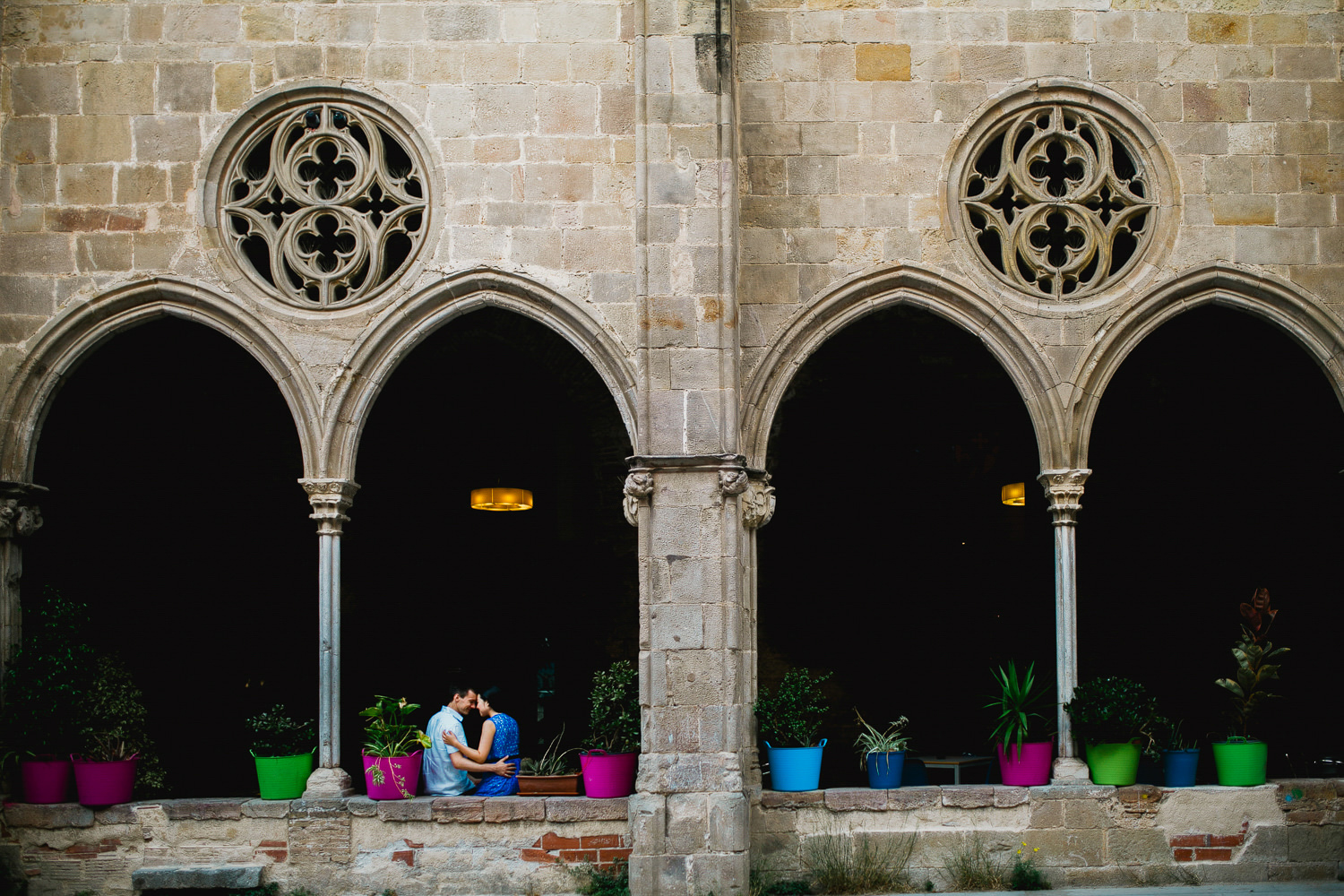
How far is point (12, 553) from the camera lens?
7.88 metres

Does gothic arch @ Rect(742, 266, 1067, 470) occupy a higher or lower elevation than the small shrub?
higher

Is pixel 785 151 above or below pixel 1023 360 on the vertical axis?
above

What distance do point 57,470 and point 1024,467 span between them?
7.86 m

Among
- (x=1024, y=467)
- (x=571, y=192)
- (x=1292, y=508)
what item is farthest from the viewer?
(x=1024, y=467)

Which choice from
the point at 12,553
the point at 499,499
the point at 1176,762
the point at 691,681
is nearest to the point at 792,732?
the point at 691,681

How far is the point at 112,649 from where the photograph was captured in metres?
8.27

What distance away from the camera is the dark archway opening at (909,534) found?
10.8 m

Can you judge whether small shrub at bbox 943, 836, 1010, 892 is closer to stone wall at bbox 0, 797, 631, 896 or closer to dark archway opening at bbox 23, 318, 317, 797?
stone wall at bbox 0, 797, 631, 896

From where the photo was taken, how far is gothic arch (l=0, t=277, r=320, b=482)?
789 cm

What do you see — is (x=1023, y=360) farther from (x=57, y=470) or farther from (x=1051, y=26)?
(x=57, y=470)

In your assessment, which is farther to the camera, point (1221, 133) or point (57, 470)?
point (57, 470)

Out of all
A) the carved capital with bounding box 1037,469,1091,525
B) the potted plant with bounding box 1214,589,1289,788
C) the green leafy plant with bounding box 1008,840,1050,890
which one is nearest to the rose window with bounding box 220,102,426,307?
the carved capital with bounding box 1037,469,1091,525

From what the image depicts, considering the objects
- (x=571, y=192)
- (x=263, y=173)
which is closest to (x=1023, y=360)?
(x=571, y=192)

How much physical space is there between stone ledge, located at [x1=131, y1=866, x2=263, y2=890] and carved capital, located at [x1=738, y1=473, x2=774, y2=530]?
140 inches
